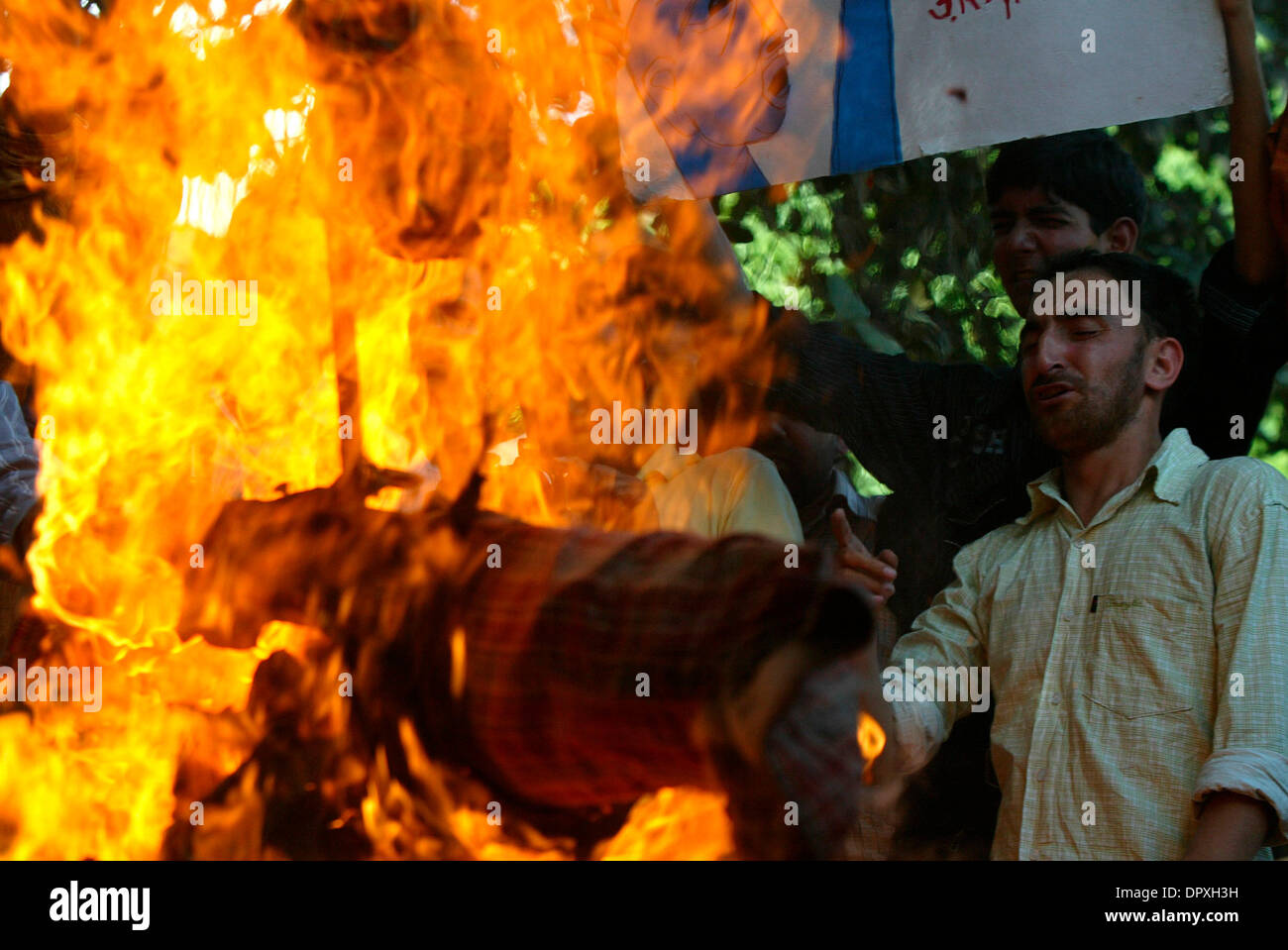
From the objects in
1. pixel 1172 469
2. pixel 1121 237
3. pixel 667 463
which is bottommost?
pixel 1172 469

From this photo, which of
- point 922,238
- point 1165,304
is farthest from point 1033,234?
point 922,238

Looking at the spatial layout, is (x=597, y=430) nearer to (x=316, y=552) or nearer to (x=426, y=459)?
(x=426, y=459)

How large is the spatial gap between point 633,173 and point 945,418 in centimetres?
112

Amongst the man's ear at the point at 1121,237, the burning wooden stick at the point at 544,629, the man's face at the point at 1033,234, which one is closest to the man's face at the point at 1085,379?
the man's face at the point at 1033,234

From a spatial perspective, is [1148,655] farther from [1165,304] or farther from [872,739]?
[1165,304]

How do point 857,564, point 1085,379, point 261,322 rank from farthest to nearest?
1. point 261,322
2. point 1085,379
3. point 857,564

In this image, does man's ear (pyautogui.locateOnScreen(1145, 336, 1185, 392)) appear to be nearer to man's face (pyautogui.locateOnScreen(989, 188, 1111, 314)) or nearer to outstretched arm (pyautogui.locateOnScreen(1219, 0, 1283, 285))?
outstretched arm (pyautogui.locateOnScreen(1219, 0, 1283, 285))

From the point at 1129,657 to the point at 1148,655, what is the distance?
0.04m

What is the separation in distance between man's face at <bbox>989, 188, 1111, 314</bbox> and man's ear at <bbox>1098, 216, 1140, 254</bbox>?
1 centimetres

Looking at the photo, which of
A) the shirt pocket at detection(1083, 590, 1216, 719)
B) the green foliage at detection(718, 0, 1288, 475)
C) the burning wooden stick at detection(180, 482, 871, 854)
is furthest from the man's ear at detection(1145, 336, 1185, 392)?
the green foliage at detection(718, 0, 1288, 475)

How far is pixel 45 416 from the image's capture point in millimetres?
3152

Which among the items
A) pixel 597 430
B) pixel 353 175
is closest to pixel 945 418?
pixel 597 430

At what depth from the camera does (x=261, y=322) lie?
311 centimetres
